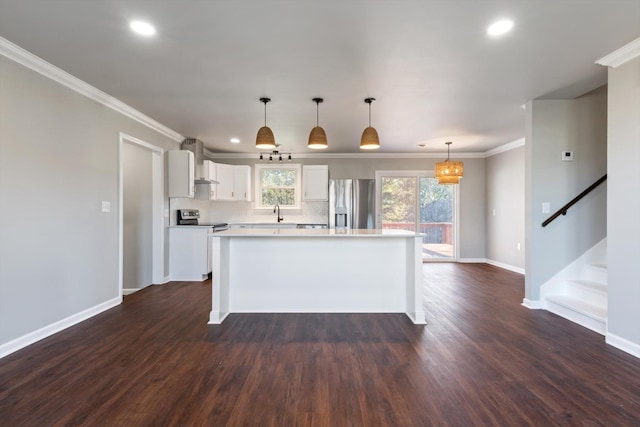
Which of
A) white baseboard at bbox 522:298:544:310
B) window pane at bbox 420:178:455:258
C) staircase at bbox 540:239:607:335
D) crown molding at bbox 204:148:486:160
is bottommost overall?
white baseboard at bbox 522:298:544:310

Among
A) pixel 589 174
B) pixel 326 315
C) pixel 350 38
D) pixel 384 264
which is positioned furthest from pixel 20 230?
pixel 589 174

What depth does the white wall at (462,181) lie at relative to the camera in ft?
22.5

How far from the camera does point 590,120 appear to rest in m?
3.60

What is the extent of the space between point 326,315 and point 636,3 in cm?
337

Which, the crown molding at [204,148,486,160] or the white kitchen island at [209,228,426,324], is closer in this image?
the white kitchen island at [209,228,426,324]

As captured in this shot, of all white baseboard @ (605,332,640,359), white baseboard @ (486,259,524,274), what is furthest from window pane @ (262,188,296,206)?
white baseboard @ (605,332,640,359)

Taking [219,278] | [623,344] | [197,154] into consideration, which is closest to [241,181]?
[197,154]

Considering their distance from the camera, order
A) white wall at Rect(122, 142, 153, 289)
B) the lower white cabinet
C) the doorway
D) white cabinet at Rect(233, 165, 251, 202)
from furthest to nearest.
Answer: the doorway → white cabinet at Rect(233, 165, 251, 202) → the lower white cabinet → white wall at Rect(122, 142, 153, 289)

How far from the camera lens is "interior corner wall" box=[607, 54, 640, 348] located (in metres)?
2.47

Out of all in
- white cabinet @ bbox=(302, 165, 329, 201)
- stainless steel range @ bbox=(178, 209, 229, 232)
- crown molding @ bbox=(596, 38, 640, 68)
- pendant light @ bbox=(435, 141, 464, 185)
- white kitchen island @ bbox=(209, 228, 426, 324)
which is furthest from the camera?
white cabinet @ bbox=(302, 165, 329, 201)

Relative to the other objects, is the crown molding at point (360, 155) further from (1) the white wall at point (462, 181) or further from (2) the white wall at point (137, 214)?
(2) the white wall at point (137, 214)

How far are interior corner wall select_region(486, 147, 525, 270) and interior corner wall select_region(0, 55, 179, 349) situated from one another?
6.31m

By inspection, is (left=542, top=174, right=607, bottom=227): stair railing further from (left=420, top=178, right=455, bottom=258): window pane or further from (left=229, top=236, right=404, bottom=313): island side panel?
(left=420, top=178, right=455, bottom=258): window pane

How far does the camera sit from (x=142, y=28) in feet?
7.27
